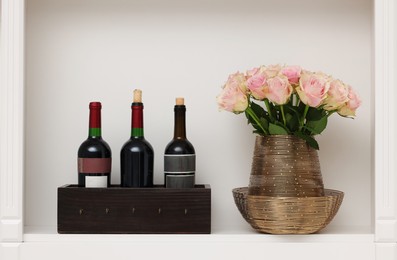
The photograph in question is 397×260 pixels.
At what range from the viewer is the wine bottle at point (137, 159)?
67.0 inches

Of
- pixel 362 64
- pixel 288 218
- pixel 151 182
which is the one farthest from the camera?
pixel 362 64

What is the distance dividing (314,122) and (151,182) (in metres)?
0.47

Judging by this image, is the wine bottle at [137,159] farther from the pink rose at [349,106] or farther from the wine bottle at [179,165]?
the pink rose at [349,106]

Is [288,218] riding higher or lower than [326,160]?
lower

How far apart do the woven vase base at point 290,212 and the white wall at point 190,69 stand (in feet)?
0.82

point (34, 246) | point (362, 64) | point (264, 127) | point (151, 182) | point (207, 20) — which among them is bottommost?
point (34, 246)

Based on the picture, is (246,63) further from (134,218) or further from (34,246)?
(34,246)

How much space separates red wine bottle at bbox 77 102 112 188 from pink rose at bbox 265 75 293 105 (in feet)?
1.53

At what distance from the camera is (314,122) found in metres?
1.67

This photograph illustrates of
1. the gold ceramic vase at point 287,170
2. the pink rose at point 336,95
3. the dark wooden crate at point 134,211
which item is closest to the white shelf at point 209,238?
the dark wooden crate at point 134,211

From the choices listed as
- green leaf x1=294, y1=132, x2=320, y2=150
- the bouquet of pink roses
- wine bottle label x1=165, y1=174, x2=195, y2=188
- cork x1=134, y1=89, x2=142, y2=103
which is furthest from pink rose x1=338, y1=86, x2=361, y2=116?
cork x1=134, y1=89, x2=142, y2=103

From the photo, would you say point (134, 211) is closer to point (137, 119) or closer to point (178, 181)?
point (178, 181)

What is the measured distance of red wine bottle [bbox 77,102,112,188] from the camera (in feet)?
5.58
